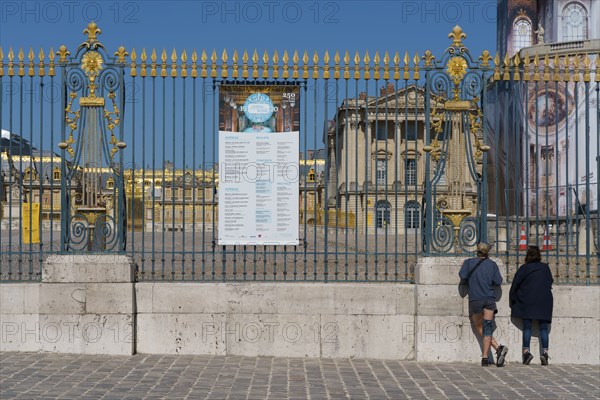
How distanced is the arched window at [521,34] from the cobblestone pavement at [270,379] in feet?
97.7

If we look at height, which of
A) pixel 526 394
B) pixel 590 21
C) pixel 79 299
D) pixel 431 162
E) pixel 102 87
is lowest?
pixel 526 394

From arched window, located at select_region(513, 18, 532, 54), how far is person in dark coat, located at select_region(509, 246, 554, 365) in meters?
29.3

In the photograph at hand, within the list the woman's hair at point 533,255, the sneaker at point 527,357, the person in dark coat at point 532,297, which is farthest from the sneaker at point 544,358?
the woman's hair at point 533,255

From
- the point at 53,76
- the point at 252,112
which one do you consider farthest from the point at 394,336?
the point at 53,76

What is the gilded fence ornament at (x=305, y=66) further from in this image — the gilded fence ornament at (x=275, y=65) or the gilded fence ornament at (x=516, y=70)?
the gilded fence ornament at (x=516, y=70)

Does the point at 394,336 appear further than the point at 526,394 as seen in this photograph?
Yes

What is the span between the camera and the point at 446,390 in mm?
8336

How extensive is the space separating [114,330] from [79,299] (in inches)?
21.7

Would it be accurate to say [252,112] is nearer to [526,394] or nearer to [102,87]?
[102,87]

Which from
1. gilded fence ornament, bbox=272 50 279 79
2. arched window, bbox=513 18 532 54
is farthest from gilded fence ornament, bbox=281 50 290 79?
arched window, bbox=513 18 532 54

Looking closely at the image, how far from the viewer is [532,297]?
9656mm

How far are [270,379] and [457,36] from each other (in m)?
4.69

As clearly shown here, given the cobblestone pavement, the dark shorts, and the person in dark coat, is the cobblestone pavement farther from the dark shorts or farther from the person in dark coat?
the dark shorts

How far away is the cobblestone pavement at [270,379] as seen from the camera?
8.03 metres
